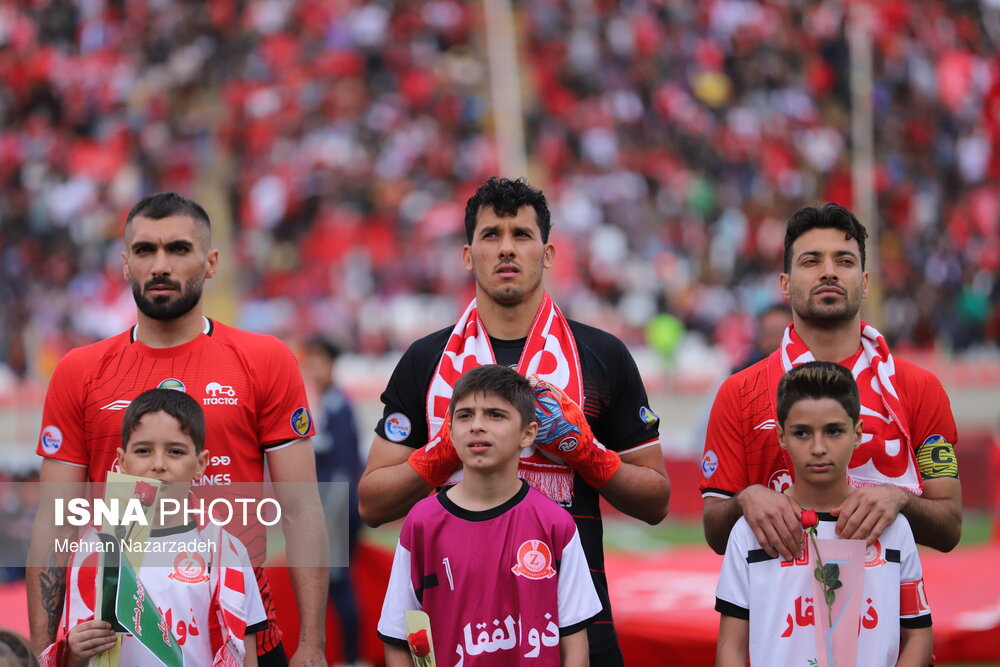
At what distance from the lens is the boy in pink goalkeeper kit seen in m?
3.51

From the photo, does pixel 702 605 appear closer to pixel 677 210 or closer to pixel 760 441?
pixel 760 441

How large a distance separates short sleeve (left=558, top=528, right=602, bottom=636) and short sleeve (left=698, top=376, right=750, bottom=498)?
22.9 inches

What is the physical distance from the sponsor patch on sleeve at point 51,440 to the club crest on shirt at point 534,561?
58.5 inches

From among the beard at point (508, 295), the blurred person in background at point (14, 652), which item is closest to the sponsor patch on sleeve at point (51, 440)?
the blurred person in background at point (14, 652)

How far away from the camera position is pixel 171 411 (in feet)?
12.4

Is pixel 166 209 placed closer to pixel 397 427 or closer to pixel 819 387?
pixel 397 427

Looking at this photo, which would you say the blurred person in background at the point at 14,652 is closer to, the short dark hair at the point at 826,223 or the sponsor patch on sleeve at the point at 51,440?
the sponsor patch on sleeve at the point at 51,440

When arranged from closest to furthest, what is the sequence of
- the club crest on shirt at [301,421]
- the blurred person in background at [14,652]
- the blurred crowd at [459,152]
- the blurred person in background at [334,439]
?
the blurred person in background at [14,652] → the club crest on shirt at [301,421] → the blurred person in background at [334,439] → the blurred crowd at [459,152]

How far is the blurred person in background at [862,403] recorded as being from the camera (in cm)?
385

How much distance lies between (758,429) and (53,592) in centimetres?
216

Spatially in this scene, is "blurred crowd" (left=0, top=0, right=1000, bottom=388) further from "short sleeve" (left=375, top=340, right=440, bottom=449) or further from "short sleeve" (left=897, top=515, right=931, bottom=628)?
"short sleeve" (left=897, top=515, right=931, bottom=628)

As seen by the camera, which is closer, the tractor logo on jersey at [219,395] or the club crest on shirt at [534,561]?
the club crest on shirt at [534,561]

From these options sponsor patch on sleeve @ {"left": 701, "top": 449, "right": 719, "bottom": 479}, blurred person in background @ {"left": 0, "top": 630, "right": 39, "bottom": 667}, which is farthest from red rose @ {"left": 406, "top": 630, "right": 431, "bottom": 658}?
Answer: sponsor patch on sleeve @ {"left": 701, "top": 449, "right": 719, "bottom": 479}

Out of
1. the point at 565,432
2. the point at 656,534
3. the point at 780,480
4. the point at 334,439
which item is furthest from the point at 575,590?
the point at 656,534
